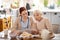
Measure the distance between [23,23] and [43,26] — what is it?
0.21 m

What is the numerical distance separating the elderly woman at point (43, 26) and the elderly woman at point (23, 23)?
6 centimetres

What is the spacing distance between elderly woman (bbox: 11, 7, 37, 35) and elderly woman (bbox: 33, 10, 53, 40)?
57mm

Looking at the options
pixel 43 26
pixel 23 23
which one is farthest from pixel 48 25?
pixel 23 23

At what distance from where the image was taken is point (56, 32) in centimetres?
141

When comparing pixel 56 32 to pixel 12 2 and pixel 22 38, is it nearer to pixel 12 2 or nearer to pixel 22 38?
pixel 22 38

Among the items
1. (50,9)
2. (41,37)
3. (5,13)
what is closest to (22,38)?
(41,37)

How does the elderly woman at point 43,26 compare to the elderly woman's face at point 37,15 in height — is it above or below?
below

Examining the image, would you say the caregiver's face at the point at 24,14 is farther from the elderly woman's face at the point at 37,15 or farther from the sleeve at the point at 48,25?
the sleeve at the point at 48,25

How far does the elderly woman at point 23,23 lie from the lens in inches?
55.7

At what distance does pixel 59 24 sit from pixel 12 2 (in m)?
0.52

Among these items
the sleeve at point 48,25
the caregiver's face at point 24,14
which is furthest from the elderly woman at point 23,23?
the sleeve at point 48,25

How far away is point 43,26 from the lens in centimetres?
142

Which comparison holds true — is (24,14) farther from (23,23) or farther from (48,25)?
(48,25)

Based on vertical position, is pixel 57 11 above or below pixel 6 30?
above
